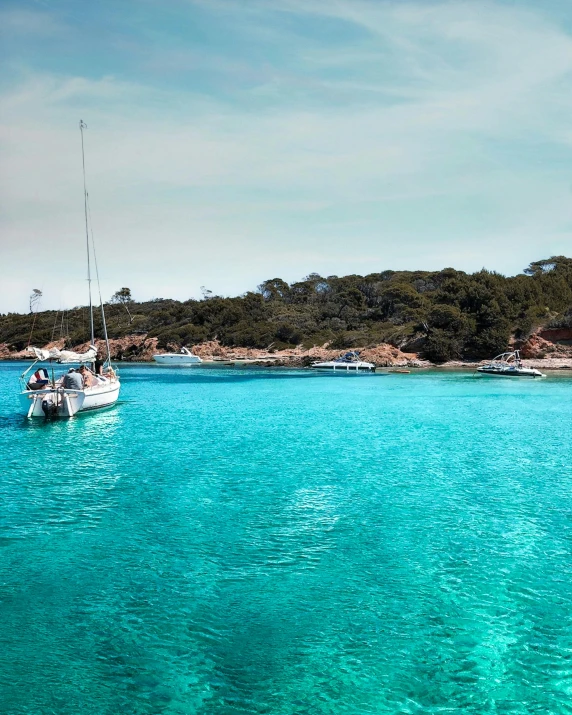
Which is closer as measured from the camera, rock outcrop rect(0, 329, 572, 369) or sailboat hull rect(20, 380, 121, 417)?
sailboat hull rect(20, 380, 121, 417)

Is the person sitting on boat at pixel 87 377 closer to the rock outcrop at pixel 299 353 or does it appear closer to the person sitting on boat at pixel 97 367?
the person sitting on boat at pixel 97 367

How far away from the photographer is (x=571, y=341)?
7012cm

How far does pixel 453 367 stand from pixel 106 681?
6520cm

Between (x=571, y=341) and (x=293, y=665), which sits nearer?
(x=293, y=665)

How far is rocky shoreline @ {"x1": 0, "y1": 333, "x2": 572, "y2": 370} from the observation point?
68.8 metres

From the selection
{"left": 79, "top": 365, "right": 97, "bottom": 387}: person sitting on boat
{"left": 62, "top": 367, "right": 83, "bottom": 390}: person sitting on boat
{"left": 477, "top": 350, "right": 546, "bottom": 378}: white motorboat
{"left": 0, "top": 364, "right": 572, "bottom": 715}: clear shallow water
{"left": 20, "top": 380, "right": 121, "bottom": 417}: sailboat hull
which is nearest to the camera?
{"left": 0, "top": 364, "right": 572, "bottom": 715}: clear shallow water

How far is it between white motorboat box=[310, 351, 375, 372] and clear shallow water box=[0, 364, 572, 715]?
4344 cm

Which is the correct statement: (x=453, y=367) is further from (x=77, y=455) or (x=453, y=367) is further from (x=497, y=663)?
(x=497, y=663)

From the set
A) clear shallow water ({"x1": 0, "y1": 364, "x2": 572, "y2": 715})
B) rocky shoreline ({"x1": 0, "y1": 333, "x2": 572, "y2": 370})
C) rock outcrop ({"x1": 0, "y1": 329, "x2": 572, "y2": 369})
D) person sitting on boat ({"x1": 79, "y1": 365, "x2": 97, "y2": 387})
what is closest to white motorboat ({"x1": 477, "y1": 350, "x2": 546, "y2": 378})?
rocky shoreline ({"x1": 0, "y1": 333, "x2": 572, "y2": 370})

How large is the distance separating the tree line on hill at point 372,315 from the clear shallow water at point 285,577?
2059 inches

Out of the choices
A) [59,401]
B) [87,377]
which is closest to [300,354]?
[87,377]

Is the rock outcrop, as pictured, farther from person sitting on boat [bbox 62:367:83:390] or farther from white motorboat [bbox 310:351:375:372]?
person sitting on boat [bbox 62:367:83:390]

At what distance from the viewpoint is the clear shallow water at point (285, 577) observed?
24.1 ft

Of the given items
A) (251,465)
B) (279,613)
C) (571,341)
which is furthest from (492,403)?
(571,341)
